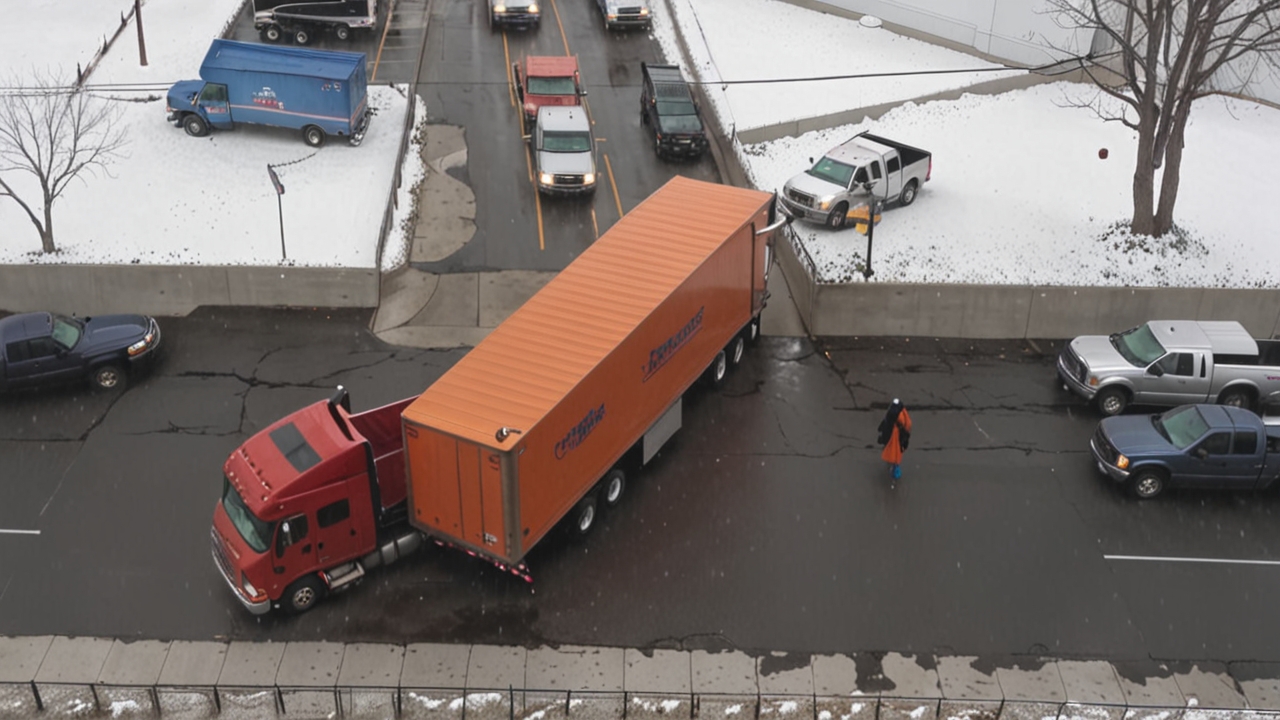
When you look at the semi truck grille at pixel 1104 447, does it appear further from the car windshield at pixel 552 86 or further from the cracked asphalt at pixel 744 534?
the car windshield at pixel 552 86

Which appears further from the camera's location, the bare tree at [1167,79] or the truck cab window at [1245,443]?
the bare tree at [1167,79]

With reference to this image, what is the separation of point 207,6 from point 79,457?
27.2 meters

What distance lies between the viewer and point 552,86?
3522cm

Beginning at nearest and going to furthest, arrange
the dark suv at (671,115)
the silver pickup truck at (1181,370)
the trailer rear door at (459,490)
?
the trailer rear door at (459,490)
the silver pickup truck at (1181,370)
the dark suv at (671,115)

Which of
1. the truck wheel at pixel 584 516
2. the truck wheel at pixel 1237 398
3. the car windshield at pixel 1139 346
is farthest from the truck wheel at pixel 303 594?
the truck wheel at pixel 1237 398

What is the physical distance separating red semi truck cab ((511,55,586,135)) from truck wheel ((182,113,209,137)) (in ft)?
30.3

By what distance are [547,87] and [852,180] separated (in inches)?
421

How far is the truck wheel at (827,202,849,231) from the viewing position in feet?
95.2

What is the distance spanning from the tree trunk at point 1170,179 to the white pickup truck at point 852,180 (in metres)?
5.78

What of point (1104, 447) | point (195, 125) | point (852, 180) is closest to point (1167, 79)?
point (852, 180)

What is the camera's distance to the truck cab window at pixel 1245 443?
66.2ft

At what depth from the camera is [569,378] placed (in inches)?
682

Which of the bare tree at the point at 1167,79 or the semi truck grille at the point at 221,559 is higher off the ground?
the bare tree at the point at 1167,79

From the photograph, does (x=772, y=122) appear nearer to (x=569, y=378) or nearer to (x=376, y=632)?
(x=569, y=378)
